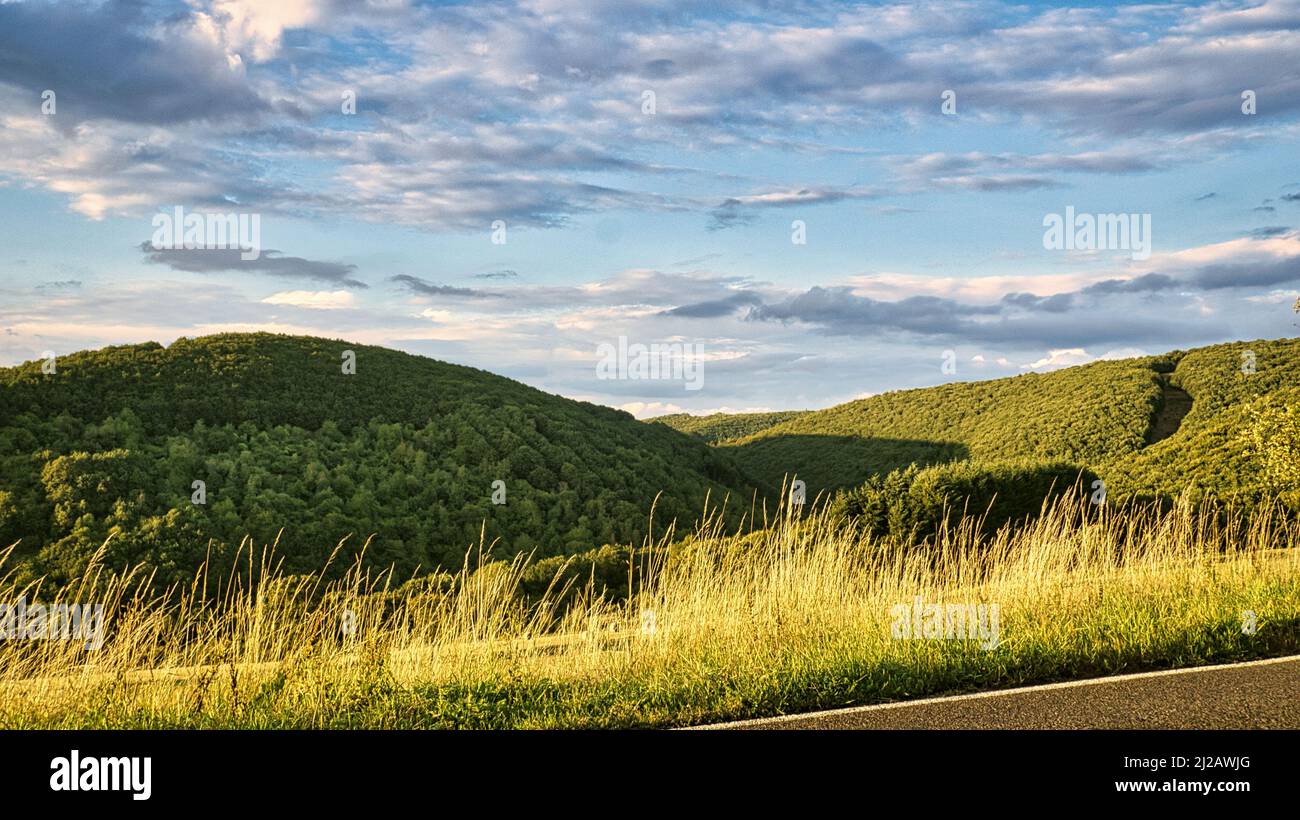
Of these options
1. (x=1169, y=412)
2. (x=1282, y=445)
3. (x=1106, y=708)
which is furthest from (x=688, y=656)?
(x=1169, y=412)

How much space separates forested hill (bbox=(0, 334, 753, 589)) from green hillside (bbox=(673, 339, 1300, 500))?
1509 cm

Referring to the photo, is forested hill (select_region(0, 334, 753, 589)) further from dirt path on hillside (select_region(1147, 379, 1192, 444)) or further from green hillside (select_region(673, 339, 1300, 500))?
dirt path on hillside (select_region(1147, 379, 1192, 444))

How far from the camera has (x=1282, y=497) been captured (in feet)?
65.0

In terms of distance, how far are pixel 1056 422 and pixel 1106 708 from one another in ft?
191

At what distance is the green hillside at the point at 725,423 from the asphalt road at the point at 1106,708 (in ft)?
295

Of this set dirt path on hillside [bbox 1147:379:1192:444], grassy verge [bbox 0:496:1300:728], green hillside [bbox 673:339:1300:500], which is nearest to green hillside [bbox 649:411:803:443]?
green hillside [bbox 673:339:1300:500]

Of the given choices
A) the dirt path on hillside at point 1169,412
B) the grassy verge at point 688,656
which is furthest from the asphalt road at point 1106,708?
the dirt path on hillside at point 1169,412

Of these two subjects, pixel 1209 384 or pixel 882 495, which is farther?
pixel 1209 384

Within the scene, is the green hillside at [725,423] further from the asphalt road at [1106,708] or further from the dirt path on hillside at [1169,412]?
the asphalt road at [1106,708]

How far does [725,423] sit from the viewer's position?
107 meters

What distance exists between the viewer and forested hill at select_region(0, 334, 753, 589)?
32.4 m
